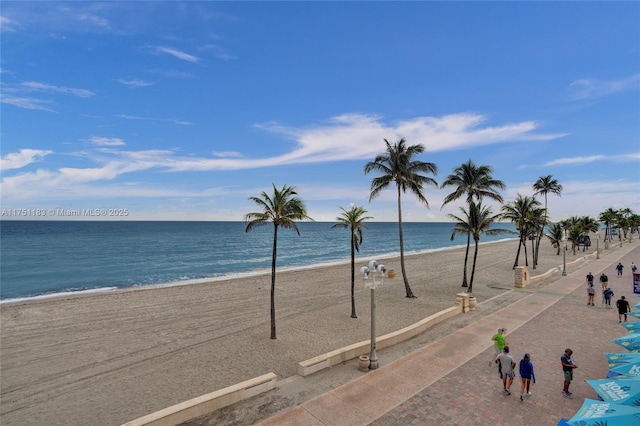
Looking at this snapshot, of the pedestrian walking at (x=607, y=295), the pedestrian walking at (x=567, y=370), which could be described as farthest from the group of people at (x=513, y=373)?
the pedestrian walking at (x=607, y=295)

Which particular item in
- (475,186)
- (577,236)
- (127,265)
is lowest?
(127,265)

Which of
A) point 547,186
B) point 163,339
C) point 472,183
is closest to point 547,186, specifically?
point 547,186

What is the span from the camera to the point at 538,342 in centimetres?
1376

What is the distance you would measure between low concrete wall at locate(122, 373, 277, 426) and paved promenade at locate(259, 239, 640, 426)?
4.82ft

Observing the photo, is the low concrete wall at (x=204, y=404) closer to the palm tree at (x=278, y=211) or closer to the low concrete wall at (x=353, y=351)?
the low concrete wall at (x=353, y=351)

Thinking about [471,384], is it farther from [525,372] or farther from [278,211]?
[278,211]

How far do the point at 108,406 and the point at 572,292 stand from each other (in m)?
28.7

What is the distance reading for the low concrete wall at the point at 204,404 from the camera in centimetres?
816

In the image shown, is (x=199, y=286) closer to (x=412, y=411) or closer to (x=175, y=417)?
(x=175, y=417)

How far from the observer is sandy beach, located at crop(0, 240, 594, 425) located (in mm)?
11625

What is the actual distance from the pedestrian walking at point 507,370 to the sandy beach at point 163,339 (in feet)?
24.0

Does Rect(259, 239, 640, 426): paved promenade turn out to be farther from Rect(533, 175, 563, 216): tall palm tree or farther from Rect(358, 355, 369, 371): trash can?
Rect(533, 175, 563, 216): tall palm tree

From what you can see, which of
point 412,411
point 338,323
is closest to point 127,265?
point 338,323

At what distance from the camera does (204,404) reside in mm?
8938
